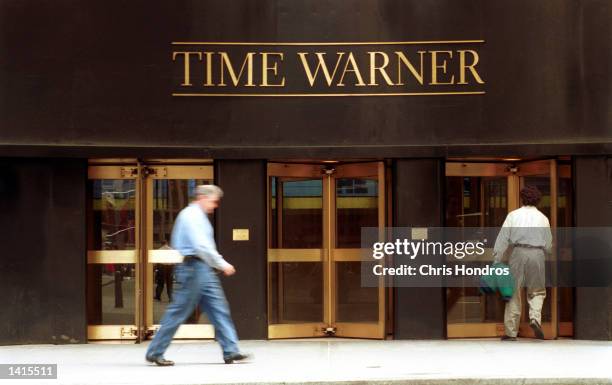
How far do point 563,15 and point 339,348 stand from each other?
474 cm

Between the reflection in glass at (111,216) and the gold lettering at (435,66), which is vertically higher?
the gold lettering at (435,66)

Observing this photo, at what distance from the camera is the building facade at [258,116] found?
11.7 meters

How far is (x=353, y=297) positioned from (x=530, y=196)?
96.5 inches

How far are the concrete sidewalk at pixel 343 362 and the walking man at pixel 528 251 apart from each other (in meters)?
0.38

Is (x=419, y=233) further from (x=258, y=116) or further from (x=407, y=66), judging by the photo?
(x=258, y=116)

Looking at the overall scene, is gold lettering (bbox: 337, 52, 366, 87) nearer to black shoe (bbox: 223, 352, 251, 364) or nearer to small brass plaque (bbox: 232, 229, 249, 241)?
small brass plaque (bbox: 232, 229, 249, 241)

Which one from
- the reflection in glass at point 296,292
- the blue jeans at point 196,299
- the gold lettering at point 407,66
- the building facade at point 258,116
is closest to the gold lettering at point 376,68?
the building facade at point 258,116

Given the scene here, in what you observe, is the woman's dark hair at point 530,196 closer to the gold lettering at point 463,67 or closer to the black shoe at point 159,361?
the gold lettering at point 463,67

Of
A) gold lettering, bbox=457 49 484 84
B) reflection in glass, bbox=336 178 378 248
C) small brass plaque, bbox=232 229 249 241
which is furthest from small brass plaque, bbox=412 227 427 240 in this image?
small brass plaque, bbox=232 229 249 241

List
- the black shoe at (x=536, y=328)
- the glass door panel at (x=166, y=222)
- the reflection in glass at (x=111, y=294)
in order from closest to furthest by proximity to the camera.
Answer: the black shoe at (x=536, y=328) < the reflection in glass at (x=111, y=294) < the glass door panel at (x=166, y=222)

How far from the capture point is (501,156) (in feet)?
39.1

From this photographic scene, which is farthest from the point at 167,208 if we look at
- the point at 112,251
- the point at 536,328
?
the point at 536,328

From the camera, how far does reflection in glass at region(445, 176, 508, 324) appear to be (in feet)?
39.8

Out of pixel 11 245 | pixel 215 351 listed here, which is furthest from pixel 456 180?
pixel 11 245
